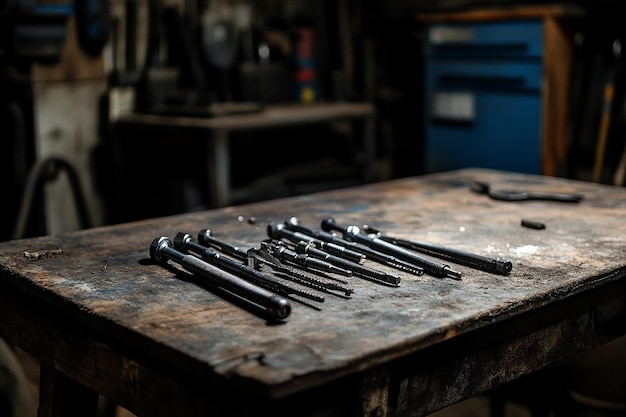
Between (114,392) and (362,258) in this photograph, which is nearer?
(114,392)

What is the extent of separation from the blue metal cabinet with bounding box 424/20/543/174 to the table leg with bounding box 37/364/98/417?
284 cm

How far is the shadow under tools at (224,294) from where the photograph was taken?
4.17 ft

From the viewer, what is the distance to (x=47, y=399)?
160 cm

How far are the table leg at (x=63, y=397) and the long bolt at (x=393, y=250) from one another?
23.1 inches

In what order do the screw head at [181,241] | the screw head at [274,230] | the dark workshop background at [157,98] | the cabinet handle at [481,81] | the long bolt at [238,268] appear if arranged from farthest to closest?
the cabinet handle at [481,81]
the dark workshop background at [157,98]
the screw head at [274,230]
the screw head at [181,241]
the long bolt at [238,268]

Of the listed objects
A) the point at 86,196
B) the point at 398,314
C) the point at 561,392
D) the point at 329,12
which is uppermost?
the point at 329,12

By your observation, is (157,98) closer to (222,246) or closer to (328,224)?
(328,224)

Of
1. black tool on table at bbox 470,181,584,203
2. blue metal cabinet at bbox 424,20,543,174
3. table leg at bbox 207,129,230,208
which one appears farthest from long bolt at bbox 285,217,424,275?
blue metal cabinet at bbox 424,20,543,174

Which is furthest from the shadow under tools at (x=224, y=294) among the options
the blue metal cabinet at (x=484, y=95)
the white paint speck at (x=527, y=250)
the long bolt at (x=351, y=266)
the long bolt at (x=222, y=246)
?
the blue metal cabinet at (x=484, y=95)

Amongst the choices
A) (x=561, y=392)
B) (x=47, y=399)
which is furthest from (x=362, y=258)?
(x=561, y=392)

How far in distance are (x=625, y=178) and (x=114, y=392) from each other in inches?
124

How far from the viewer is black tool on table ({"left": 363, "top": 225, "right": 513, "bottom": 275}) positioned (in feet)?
4.93

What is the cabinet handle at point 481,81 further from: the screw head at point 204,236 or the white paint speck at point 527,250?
the screw head at point 204,236

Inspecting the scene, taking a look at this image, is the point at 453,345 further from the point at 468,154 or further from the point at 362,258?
the point at 468,154
